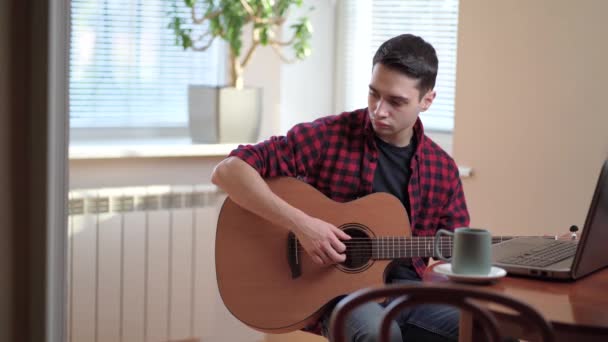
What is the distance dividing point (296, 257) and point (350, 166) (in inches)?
11.0

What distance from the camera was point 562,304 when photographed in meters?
1.48

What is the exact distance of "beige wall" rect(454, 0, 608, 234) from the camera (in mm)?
2670

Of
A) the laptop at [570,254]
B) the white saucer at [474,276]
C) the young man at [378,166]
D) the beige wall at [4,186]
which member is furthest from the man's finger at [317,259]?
the beige wall at [4,186]

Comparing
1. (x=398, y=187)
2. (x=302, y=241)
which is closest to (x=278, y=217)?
(x=302, y=241)

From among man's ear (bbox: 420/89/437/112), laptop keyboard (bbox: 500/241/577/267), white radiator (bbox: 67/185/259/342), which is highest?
man's ear (bbox: 420/89/437/112)

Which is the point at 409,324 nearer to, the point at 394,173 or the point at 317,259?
the point at 317,259

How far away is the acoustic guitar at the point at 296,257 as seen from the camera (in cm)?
220

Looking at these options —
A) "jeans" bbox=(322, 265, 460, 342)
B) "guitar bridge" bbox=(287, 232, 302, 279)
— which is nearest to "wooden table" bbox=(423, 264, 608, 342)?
"jeans" bbox=(322, 265, 460, 342)

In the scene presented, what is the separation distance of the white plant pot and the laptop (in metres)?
1.59

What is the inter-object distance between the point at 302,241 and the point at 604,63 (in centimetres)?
114

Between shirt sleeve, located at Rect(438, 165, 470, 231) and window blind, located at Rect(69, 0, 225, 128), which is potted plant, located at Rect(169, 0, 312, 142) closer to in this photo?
window blind, located at Rect(69, 0, 225, 128)

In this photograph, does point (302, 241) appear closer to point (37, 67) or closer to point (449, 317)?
point (449, 317)

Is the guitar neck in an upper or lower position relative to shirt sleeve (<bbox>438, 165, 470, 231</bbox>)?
lower

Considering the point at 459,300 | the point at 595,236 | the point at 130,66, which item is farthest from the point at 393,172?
the point at 130,66
